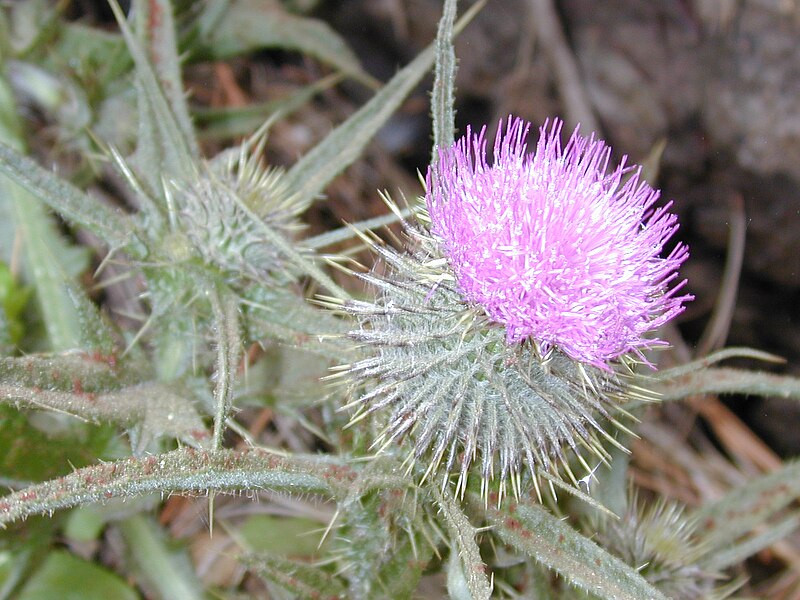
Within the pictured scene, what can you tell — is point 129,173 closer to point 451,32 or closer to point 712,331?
point 451,32

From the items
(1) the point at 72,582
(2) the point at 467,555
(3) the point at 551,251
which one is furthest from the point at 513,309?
(1) the point at 72,582

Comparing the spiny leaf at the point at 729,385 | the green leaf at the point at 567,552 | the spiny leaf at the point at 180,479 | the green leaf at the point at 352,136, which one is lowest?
the spiny leaf at the point at 180,479

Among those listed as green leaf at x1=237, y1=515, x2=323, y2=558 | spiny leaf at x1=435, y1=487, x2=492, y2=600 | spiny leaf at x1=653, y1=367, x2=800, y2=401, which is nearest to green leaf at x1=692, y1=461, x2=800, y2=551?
spiny leaf at x1=653, y1=367, x2=800, y2=401

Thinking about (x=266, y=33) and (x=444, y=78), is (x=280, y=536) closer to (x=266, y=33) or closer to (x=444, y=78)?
(x=444, y=78)

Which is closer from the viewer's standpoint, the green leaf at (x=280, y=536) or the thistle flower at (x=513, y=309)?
the thistle flower at (x=513, y=309)

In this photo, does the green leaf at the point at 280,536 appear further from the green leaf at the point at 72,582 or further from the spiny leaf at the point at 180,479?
the spiny leaf at the point at 180,479

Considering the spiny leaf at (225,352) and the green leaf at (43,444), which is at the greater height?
the spiny leaf at (225,352)

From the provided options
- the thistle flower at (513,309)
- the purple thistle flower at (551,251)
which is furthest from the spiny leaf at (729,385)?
the purple thistle flower at (551,251)

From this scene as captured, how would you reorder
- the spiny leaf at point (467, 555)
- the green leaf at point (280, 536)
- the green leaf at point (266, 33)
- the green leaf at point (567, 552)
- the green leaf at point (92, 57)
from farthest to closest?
the green leaf at point (266, 33) → the green leaf at point (92, 57) → the green leaf at point (280, 536) → the green leaf at point (567, 552) → the spiny leaf at point (467, 555)

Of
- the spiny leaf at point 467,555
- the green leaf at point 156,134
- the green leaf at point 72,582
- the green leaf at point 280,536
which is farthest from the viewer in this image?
the green leaf at point 280,536
